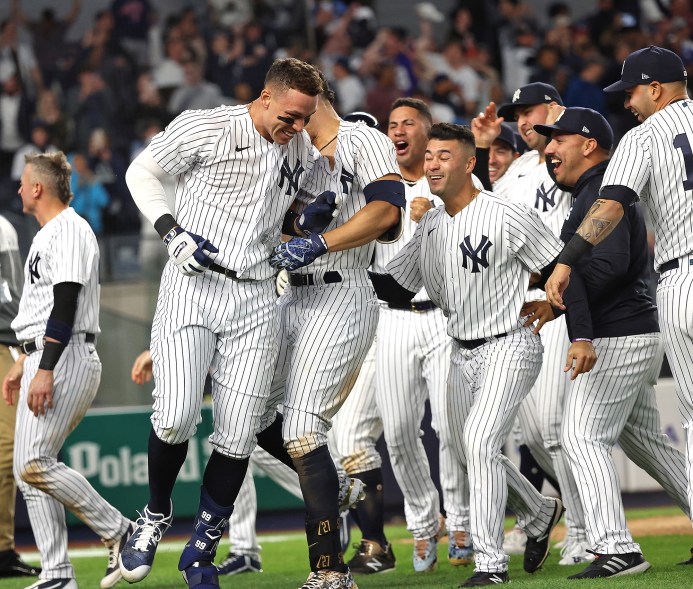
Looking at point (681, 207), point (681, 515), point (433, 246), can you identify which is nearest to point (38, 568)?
point (433, 246)

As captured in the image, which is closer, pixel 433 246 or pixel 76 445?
pixel 433 246

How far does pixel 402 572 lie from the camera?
20.8 ft

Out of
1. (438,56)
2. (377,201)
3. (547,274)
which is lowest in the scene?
(547,274)

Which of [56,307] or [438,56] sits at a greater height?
[438,56]

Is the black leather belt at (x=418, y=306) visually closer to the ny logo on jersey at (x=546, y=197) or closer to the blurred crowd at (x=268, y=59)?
the ny logo on jersey at (x=546, y=197)

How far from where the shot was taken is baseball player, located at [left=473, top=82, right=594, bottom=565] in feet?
20.5

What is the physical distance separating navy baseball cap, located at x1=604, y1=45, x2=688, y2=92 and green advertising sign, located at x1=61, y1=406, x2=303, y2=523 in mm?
5383

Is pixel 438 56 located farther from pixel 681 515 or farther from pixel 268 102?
pixel 268 102

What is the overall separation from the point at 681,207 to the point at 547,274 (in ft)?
2.47

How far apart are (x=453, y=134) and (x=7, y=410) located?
11.9 feet

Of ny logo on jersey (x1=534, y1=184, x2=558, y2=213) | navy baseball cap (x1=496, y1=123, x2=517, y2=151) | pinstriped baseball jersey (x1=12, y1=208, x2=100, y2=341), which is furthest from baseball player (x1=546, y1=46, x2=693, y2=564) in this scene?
pinstriped baseball jersey (x1=12, y1=208, x2=100, y2=341)

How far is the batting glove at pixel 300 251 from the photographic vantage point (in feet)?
15.9

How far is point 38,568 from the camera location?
708cm

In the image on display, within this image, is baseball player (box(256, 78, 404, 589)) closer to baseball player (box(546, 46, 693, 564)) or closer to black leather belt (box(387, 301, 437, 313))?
baseball player (box(546, 46, 693, 564))
